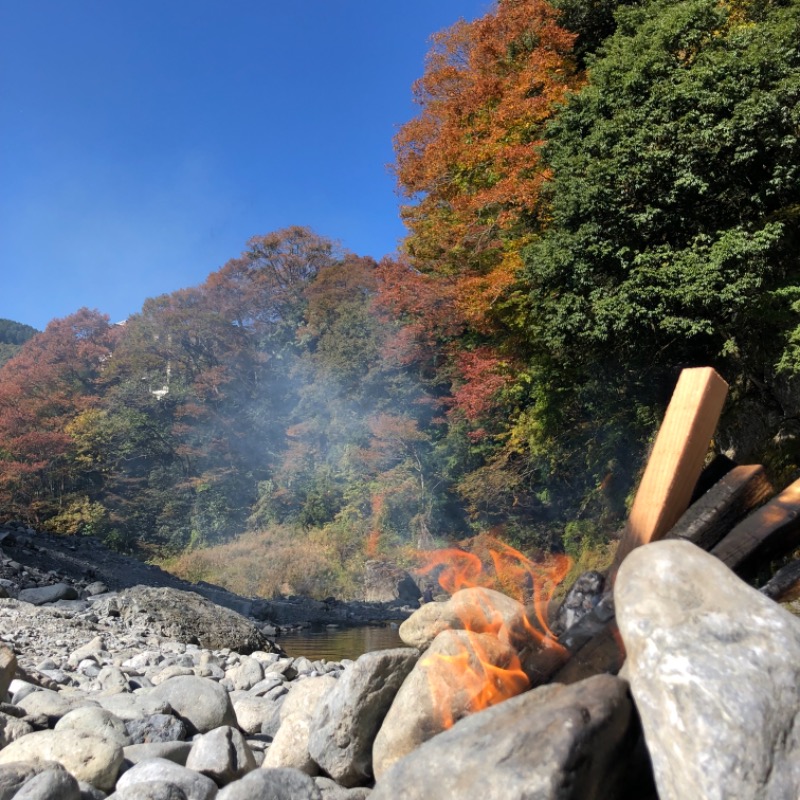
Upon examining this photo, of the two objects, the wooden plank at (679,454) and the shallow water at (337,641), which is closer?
the wooden plank at (679,454)

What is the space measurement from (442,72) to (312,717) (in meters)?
17.4

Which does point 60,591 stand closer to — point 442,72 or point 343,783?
point 343,783

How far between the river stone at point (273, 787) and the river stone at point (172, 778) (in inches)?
8.0

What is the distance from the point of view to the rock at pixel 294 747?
374 cm

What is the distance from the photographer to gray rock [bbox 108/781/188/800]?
3.10 meters

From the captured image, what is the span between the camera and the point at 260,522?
120ft

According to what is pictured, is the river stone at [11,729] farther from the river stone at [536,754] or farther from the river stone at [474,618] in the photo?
the river stone at [536,754]

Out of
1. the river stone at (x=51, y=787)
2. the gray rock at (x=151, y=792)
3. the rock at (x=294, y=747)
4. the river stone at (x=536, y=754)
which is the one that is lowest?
the river stone at (x=51, y=787)

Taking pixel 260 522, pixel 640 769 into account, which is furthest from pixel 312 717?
pixel 260 522

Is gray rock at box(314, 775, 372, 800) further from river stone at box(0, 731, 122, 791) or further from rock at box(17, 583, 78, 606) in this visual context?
rock at box(17, 583, 78, 606)

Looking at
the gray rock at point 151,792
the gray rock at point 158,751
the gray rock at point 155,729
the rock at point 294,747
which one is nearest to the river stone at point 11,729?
the gray rock at point 155,729

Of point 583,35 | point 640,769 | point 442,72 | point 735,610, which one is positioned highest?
point 583,35

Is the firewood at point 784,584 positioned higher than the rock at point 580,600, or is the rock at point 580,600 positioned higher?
the firewood at point 784,584

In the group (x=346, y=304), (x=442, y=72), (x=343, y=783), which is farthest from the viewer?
(x=346, y=304)
